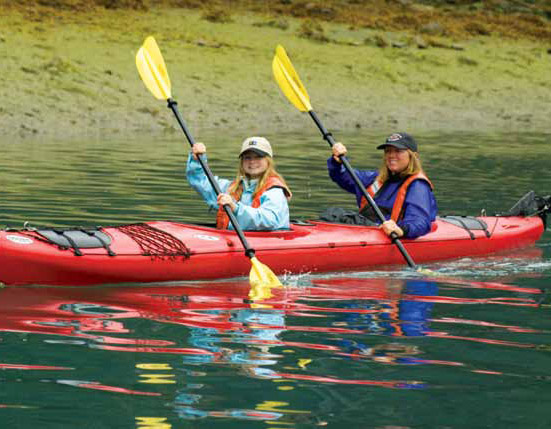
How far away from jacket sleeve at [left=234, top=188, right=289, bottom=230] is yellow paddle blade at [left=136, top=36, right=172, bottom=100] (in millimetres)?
1706

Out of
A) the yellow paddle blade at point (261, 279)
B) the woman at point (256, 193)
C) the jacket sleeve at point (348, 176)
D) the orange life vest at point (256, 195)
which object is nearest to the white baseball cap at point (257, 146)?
the woman at point (256, 193)

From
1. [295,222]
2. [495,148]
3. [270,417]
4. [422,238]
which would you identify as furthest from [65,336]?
[495,148]

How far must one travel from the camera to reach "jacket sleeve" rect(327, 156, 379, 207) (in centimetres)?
993

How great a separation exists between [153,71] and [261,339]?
4.23 m

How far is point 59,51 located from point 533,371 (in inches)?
677

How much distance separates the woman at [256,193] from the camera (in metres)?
8.47

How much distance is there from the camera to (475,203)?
1243 cm

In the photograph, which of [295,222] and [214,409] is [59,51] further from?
[214,409]

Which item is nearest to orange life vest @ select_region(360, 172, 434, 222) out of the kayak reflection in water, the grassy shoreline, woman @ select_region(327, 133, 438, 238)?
woman @ select_region(327, 133, 438, 238)

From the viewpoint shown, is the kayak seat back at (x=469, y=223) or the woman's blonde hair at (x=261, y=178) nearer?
the woman's blonde hair at (x=261, y=178)

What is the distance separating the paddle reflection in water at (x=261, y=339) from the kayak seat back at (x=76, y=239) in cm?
28

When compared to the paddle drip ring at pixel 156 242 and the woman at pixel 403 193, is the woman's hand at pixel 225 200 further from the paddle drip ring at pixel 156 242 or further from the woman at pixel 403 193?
the woman at pixel 403 193

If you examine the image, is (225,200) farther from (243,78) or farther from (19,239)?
(243,78)

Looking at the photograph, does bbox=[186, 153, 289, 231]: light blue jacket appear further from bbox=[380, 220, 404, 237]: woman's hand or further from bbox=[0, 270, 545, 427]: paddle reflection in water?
bbox=[380, 220, 404, 237]: woman's hand
